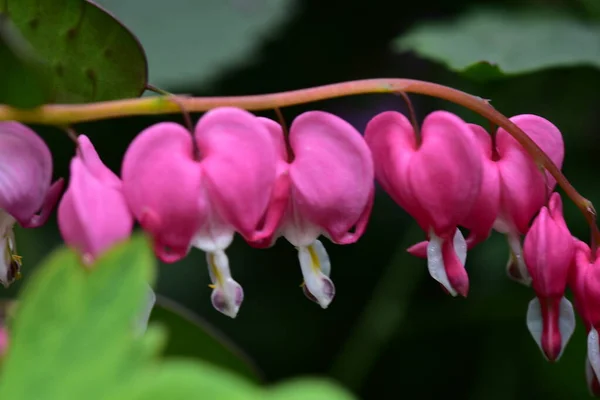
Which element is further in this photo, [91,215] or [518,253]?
[518,253]

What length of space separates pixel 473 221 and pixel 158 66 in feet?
2.84

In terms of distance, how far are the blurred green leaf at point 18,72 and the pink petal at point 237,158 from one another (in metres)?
0.13

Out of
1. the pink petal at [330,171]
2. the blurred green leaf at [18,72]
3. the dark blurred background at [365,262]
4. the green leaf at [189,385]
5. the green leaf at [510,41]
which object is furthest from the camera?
the dark blurred background at [365,262]

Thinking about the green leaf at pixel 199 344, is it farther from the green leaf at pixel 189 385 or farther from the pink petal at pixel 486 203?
the green leaf at pixel 189 385

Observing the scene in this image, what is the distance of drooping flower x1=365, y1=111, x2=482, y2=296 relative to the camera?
27.2 inches

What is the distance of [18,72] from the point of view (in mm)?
594

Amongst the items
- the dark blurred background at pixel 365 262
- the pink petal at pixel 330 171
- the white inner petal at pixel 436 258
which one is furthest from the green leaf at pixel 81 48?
the dark blurred background at pixel 365 262

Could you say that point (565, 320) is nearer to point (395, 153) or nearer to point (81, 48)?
point (395, 153)

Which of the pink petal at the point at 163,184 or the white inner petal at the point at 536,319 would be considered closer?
the pink petal at the point at 163,184

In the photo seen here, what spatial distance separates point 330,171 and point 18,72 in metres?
0.25

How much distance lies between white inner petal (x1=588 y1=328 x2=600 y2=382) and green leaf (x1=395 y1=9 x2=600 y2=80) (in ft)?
1.21

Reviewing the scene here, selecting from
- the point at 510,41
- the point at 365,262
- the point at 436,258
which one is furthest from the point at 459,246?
the point at 365,262

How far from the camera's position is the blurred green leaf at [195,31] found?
148cm

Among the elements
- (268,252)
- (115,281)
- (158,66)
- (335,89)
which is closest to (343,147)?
(335,89)
